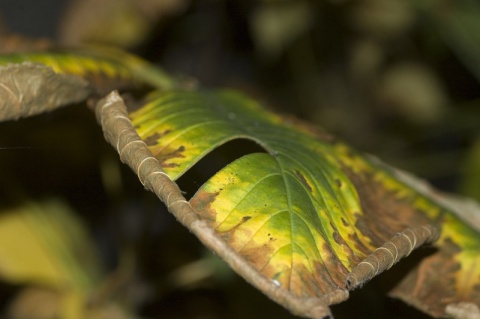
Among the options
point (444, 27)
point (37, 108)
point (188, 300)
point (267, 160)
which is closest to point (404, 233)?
point (267, 160)

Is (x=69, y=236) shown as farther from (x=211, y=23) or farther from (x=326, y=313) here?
(x=326, y=313)

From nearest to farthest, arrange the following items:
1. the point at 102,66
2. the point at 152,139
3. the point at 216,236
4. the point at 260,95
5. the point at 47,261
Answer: the point at 216,236 < the point at 152,139 < the point at 102,66 < the point at 47,261 < the point at 260,95

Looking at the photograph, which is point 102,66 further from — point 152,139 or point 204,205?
point 204,205

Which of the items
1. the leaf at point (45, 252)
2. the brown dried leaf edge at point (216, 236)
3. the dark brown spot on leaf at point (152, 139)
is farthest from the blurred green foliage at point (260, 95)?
the dark brown spot on leaf at point (152, 139)

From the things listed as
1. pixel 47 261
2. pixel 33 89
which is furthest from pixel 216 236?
pixel 47 261

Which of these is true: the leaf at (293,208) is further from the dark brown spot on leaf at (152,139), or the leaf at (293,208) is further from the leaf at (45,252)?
the leaf at (45,252)

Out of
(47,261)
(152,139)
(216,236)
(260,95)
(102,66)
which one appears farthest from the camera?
(260,95)
